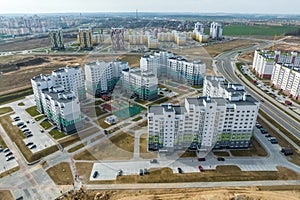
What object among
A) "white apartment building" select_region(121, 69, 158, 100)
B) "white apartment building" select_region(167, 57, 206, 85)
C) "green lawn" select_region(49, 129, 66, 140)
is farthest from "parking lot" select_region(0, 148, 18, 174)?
"white apartment building" select_region(167, 57, 206, 85)

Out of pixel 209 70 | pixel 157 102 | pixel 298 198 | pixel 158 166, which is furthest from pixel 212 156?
pixel 209 70

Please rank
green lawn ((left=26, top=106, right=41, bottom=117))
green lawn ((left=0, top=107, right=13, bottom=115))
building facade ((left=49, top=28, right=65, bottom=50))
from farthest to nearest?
building facade ((left=49, top=28, right=65, bottom=50)) → green lawn ((left=0, top=107, right=13, bottom=115)) → green lawn ((left=26, top=106, right=41, bottom=117))

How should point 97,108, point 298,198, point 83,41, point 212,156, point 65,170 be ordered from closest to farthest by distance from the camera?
point 298,198 < point 65,170 < point 212,156 < point 97,108 < point 83,41

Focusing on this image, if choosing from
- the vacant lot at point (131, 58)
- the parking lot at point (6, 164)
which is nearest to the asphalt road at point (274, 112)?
the vacant lot at point (131, 58)

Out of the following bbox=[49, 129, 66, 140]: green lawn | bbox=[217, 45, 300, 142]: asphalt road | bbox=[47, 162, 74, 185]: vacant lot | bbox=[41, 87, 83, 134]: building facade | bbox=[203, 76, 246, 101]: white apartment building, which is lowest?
bbox=[47, 162, 74, 185]: vacant lot

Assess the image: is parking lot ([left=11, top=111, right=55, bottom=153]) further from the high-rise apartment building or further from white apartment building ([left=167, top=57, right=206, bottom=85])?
white apartment building ([left=167, top=57, right=206, bottom=85])

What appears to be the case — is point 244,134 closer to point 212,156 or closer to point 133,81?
point 212,156

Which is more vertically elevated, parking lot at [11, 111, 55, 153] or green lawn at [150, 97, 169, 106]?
green lawn at [150, 97, 169, 106]
